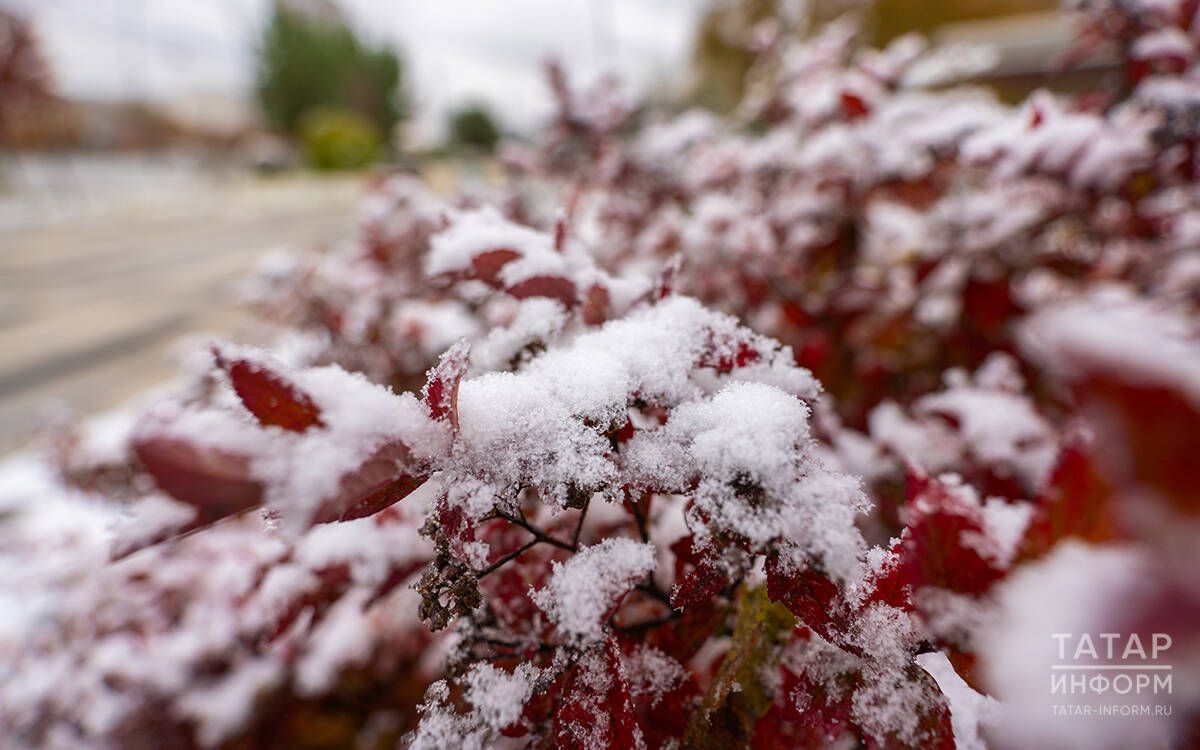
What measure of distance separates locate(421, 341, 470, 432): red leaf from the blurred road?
191 cm

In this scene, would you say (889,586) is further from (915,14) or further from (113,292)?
(915,14)

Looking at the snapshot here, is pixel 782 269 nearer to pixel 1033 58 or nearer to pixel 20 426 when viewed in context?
pixel 20 426

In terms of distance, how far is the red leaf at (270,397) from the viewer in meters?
0.42

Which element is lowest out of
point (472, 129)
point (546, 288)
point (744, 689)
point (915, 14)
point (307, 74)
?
point (744, 689)

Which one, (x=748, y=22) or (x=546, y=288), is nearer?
(x=546, y=288)

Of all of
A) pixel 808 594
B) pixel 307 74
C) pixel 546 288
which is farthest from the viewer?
pixel 307 74

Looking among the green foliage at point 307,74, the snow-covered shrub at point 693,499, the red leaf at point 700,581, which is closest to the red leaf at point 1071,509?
the snow-covered shrub at point 693,499

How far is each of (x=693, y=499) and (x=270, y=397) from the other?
319mm

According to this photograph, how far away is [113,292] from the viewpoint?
715 centimetres

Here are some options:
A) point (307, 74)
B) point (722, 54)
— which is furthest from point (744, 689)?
point (307, 74)

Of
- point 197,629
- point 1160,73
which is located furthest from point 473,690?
point 1160,73

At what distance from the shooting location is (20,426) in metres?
3.87

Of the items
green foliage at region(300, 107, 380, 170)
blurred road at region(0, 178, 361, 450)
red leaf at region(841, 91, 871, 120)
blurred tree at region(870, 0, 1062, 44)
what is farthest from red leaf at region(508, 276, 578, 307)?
green foliage at region(300, 107, 380, 170)

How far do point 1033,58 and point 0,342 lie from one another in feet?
37.9
